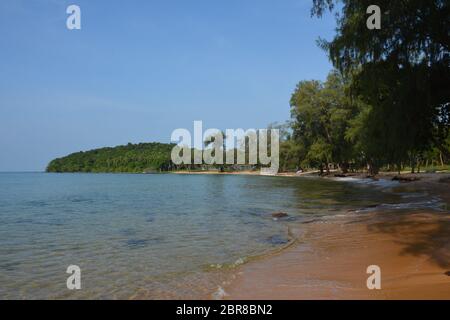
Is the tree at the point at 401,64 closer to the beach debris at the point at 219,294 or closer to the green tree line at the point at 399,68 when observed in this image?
the green tree line at the point at 399,68

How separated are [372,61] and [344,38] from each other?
1422 millimetres

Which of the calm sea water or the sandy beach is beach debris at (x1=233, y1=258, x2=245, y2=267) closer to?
the calm sea water

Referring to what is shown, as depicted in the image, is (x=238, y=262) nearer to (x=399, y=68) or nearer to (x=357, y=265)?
(x=357, y=265)

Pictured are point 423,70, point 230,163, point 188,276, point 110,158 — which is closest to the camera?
point 188,276

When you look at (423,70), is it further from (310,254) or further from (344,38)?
(310,254)

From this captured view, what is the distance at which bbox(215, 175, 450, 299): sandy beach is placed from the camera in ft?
18.5

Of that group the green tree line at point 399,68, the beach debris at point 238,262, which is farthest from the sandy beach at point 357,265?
the green tree line at point 399,68

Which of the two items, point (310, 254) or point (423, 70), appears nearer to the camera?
point (310, 254)

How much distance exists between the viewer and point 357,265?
7.23 meters

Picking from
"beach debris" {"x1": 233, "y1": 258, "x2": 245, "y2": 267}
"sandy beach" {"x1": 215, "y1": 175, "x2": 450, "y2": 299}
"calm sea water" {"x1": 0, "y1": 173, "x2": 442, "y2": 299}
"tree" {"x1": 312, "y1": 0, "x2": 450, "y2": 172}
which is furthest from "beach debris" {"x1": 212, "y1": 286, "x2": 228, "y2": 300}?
"tree" {"x1": 312, "y1": 0, "x2": 450, "y2": 172}

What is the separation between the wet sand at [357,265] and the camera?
563cm

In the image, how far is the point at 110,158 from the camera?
650 feet

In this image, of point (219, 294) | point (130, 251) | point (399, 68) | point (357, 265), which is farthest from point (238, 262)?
point (399, 68)
